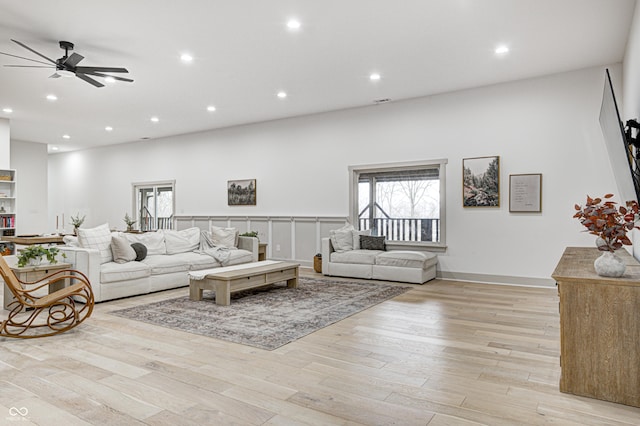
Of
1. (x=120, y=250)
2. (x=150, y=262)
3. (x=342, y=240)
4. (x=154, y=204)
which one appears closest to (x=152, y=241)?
(x=150, y=262)

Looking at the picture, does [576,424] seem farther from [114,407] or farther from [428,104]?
[428,104]

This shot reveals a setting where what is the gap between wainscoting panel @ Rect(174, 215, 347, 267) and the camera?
325 inches

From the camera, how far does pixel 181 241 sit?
6.98 meters

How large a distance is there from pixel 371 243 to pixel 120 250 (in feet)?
13.4

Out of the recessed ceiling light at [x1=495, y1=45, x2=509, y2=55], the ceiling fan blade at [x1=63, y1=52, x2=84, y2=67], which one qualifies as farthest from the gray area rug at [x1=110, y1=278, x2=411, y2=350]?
the recessed ceiling light at [x1=495, y1=45, x2=509, y2=55]

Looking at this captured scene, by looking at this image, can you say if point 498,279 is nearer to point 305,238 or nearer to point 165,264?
point 305,238

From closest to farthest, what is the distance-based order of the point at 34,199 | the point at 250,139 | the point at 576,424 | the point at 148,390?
1. the point at 576,424
2. the point at 148,390
3. the point at 250,139
4. the point at 34,199

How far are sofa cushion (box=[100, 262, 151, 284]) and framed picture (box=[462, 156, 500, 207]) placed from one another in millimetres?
5112

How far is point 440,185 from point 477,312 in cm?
291

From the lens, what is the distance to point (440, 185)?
7.00 m

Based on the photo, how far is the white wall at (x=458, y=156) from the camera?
5.88m

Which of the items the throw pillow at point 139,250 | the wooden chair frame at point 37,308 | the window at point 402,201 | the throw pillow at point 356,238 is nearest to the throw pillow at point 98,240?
the throw pillow at point 139,250

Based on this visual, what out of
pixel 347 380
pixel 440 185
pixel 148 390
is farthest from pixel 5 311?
pixel 440 185

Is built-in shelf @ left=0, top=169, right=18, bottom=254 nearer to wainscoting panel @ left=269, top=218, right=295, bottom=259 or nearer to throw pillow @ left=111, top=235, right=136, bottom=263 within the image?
throw pillow @ left=111, top=235, right=136, bottom=263
